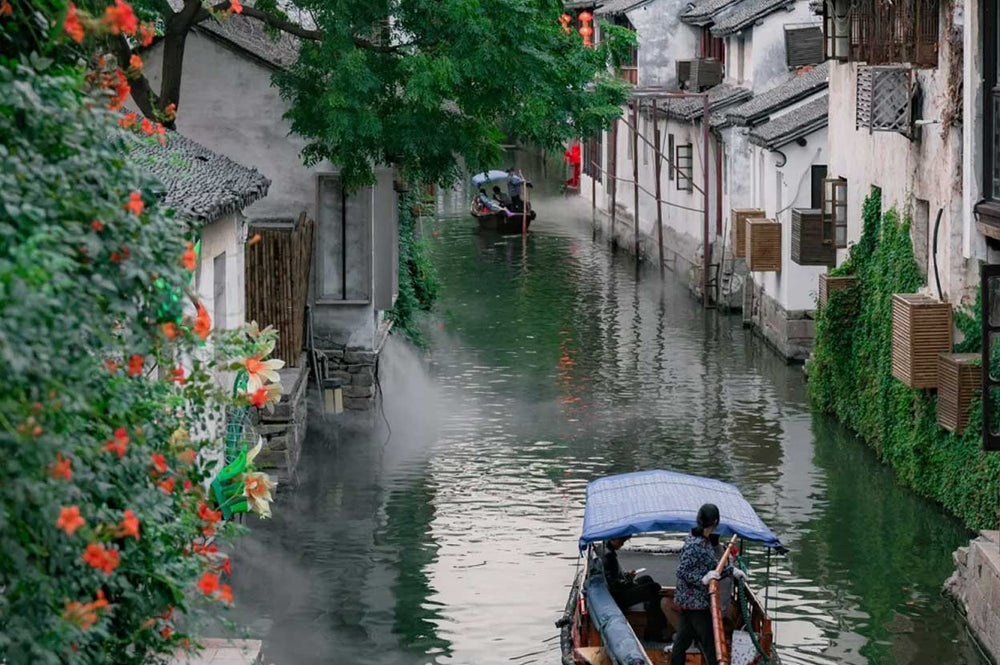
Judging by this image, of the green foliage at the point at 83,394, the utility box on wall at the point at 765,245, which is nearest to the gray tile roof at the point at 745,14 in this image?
the utility box on wall at the point at 765,245

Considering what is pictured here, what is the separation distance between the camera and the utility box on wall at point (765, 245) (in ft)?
122

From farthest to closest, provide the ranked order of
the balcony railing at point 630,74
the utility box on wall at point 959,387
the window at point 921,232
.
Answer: the balcony railing at point 630,74, the window at point 921,232, the utility box on wall at point 959,387

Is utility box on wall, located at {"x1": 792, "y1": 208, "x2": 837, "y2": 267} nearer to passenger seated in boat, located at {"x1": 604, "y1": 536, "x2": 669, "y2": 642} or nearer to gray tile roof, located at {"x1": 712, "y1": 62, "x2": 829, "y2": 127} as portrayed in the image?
gray tile roof, located at {"x1": 712, "y1": 62, "x2": 829, "y2": 127}

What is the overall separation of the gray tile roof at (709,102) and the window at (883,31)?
1463 cm

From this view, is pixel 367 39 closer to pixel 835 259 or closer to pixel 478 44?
pixel 478 44

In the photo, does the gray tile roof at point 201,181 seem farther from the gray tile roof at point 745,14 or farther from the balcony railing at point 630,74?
the balcony railing at point 630,74

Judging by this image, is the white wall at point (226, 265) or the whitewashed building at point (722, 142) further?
the whitewashed building at point (722, 142)

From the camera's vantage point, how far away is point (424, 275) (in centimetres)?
3706

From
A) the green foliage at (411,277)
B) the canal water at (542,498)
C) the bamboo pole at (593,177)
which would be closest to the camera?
the canal water at (542,498)

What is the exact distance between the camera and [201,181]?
1953cm

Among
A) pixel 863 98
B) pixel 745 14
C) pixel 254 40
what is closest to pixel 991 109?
pixel 863 98

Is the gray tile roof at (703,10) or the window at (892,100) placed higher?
the gray tile roof at (703,10)

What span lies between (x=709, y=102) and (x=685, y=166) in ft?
13.2

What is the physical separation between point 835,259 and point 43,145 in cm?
2636
